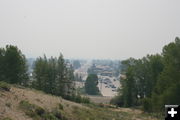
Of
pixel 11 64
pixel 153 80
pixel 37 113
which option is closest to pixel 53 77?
pixel 11 64

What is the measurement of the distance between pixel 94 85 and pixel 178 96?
92.8 meters

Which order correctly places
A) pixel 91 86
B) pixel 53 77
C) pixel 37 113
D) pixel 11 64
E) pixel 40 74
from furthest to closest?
pixel 91 86, pixel 53 77, pixel 40 74, pixel 11 64, pixel 37 113

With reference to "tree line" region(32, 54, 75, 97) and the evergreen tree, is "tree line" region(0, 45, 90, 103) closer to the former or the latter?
"tree line" region(32, 54, 75, 97)

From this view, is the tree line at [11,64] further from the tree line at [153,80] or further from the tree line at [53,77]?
the tree line at [153,80]

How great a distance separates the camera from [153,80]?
47.3m

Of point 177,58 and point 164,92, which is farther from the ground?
point 177,58

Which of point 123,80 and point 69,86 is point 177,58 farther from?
point 69,86

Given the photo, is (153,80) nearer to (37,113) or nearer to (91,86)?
(37,113)

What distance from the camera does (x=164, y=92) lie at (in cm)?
2773

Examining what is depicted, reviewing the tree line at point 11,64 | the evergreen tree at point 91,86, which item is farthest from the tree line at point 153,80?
the evergreen tree at point 91,86

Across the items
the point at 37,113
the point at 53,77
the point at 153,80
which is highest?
the point at 53,77

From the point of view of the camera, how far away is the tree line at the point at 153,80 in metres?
27.2

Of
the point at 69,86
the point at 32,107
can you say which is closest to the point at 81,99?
the point at 69,86

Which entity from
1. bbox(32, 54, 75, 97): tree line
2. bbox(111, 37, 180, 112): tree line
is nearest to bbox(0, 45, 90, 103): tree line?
bbox(32, 54, 75, 97): tree line
